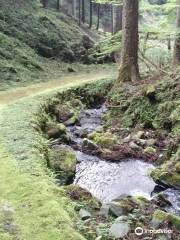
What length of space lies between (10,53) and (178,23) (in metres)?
9.37

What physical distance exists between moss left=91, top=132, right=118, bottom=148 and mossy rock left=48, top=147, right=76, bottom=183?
2.06 meters

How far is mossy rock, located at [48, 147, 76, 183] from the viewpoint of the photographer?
9039 mm

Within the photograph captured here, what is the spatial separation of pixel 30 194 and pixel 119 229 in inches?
54.0

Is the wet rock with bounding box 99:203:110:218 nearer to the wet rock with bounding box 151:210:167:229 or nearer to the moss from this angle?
the wet rock with bounding box 151:210:167:229

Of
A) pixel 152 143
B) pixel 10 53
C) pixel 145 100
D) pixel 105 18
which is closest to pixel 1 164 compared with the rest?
pixel 152 143

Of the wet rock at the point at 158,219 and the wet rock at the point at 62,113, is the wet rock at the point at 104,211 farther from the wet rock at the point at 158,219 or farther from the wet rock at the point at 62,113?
the wet rock at the point at 62,113

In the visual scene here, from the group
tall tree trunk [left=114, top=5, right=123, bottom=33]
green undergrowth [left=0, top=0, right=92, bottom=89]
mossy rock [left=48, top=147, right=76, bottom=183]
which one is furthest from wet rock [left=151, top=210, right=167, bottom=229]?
tall tree trunk [left=114, top=5, right=123, bottom=33]

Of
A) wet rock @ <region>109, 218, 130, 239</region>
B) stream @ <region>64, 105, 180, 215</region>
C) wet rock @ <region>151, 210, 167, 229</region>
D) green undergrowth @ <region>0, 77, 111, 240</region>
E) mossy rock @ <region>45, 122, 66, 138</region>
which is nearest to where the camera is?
green undergrowth @ <region>0, 77, 111, 240</region>

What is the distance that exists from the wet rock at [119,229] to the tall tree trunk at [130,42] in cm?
1078

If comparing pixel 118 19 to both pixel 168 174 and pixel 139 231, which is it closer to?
pixel 168 174

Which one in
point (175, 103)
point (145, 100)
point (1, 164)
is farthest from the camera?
point (145, 100)

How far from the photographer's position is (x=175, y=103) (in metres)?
13.1

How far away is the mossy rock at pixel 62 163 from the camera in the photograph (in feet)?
29.7

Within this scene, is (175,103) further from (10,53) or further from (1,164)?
(10,53)
